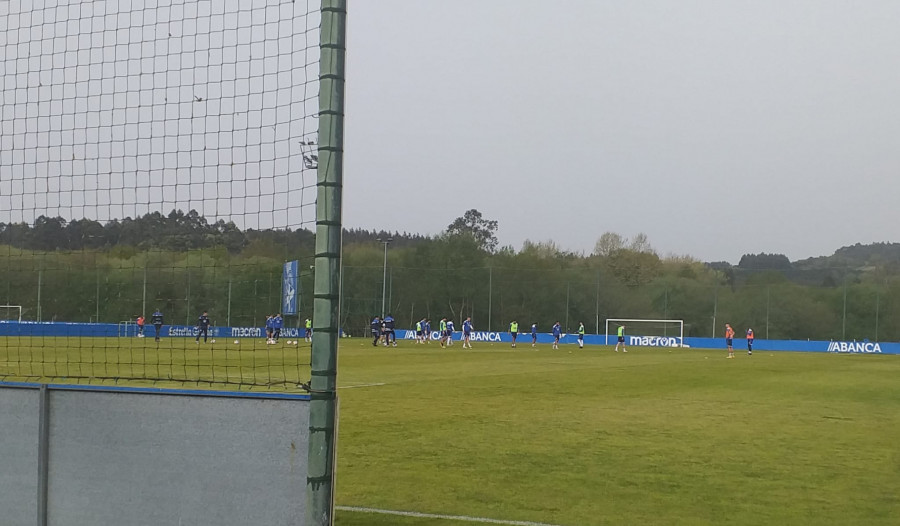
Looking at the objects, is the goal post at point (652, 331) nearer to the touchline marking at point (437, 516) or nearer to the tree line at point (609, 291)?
the tree line at point (609, 291)

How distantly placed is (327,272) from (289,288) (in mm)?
2568

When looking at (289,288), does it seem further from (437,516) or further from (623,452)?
(623,452)

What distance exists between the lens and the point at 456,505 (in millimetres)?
7930

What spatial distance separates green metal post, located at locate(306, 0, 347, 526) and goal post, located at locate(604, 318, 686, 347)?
56.2 m

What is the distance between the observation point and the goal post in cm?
6022

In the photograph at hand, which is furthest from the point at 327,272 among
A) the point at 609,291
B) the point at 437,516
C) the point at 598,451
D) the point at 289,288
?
the point at 609,291

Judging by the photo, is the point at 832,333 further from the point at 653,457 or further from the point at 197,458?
the point at 197,458

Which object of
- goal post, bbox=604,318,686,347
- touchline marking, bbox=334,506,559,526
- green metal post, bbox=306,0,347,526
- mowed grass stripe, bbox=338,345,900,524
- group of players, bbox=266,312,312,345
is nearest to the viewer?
green metal post, bbox=306,0,347,526

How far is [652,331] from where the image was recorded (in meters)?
62.1

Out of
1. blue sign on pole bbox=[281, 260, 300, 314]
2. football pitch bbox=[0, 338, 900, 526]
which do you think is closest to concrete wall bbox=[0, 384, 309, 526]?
football pitch bbox=[0, 338, 900, 526]

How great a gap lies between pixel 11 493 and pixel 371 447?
5.23m

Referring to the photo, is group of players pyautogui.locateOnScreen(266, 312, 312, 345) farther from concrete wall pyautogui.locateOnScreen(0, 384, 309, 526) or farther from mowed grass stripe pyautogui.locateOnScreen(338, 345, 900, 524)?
mowed grass stripe pyautogui.locateOnScreen(338, 345, 900, 524)

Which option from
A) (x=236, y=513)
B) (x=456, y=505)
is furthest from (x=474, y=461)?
(x=236, y=513)

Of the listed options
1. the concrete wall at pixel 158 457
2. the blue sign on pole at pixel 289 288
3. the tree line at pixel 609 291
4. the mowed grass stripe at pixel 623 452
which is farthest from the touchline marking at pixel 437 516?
the tree line at pixel 609 291
